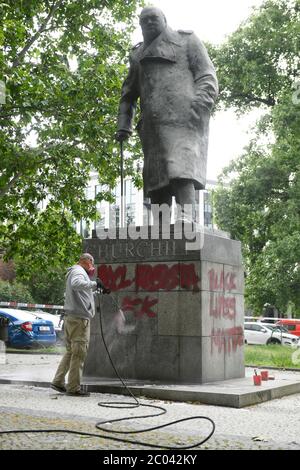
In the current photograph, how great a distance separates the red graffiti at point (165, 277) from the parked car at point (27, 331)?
11929 millimetres

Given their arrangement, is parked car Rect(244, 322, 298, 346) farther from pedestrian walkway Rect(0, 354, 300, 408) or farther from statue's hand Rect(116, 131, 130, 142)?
pedestrian walkway Rect(0, 354, 300, 408)

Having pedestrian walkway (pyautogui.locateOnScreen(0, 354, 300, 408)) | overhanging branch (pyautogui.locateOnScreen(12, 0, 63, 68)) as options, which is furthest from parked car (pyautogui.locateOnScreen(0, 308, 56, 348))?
pedestrian walkway (pyautogui.locateOnScreen(0, 354, 300, 408))

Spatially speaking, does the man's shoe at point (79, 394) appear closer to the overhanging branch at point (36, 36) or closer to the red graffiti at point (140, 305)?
the red graffiti at point (140, 305)

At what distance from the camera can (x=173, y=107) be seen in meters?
9.53

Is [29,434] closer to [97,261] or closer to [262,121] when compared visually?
[97,261]

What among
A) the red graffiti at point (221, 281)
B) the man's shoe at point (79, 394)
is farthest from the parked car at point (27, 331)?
the man's shoe at point (79, 394)

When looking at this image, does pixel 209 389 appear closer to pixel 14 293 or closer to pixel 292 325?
pixel 292 325

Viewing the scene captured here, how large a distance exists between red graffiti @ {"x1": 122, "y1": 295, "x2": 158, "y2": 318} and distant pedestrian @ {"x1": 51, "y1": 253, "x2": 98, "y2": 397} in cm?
94

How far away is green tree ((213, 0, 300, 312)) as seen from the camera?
25.8 metres

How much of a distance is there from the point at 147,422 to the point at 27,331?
A: 1486 cm

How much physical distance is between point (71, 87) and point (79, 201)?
3653 mm

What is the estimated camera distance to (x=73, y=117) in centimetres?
1839

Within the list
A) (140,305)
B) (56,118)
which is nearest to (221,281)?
(140,305)

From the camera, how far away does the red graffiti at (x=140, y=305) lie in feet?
30.0
